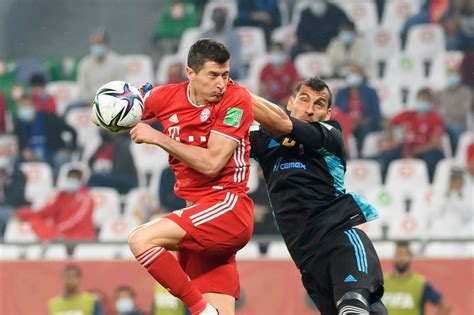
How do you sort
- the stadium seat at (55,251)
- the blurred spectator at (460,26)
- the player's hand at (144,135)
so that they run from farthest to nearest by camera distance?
the blurred spectator at (460,26), the stadium seat at (55,251), the player's hand at (144,135)

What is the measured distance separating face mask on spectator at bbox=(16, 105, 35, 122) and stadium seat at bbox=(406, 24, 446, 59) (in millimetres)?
5044

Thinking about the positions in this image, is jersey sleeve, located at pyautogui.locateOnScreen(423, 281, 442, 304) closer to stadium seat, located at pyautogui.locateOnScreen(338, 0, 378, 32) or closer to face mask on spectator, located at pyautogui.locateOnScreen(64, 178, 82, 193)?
face mask on spectator, located at pyautogui.locateOnScreen(64, 178, 82, 193)

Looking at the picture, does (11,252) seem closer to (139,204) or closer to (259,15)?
(139,204)

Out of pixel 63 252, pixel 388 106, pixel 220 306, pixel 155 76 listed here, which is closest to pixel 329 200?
pixel 220 306

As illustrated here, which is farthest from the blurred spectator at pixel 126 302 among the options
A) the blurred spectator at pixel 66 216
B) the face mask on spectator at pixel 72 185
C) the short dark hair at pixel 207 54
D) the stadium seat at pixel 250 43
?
the short dark hair at pixel 207 54

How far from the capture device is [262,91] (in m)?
14.3

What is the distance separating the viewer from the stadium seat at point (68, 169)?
13602 millimetres

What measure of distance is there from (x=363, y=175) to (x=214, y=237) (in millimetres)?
6998

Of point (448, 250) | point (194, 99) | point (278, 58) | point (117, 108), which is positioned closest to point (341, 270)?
point (194, 99)

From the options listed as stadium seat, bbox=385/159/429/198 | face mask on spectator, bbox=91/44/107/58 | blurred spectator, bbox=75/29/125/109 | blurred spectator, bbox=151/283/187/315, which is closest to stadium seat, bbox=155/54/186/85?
blurred spectator, bbox=75/29/125/109

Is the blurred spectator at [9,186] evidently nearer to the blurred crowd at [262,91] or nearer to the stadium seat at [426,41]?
the blurred crowd at [262,91]

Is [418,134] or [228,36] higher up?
[228,36]

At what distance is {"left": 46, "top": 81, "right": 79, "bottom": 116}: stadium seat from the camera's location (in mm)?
14898

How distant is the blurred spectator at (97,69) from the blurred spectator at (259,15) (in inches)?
68.5
